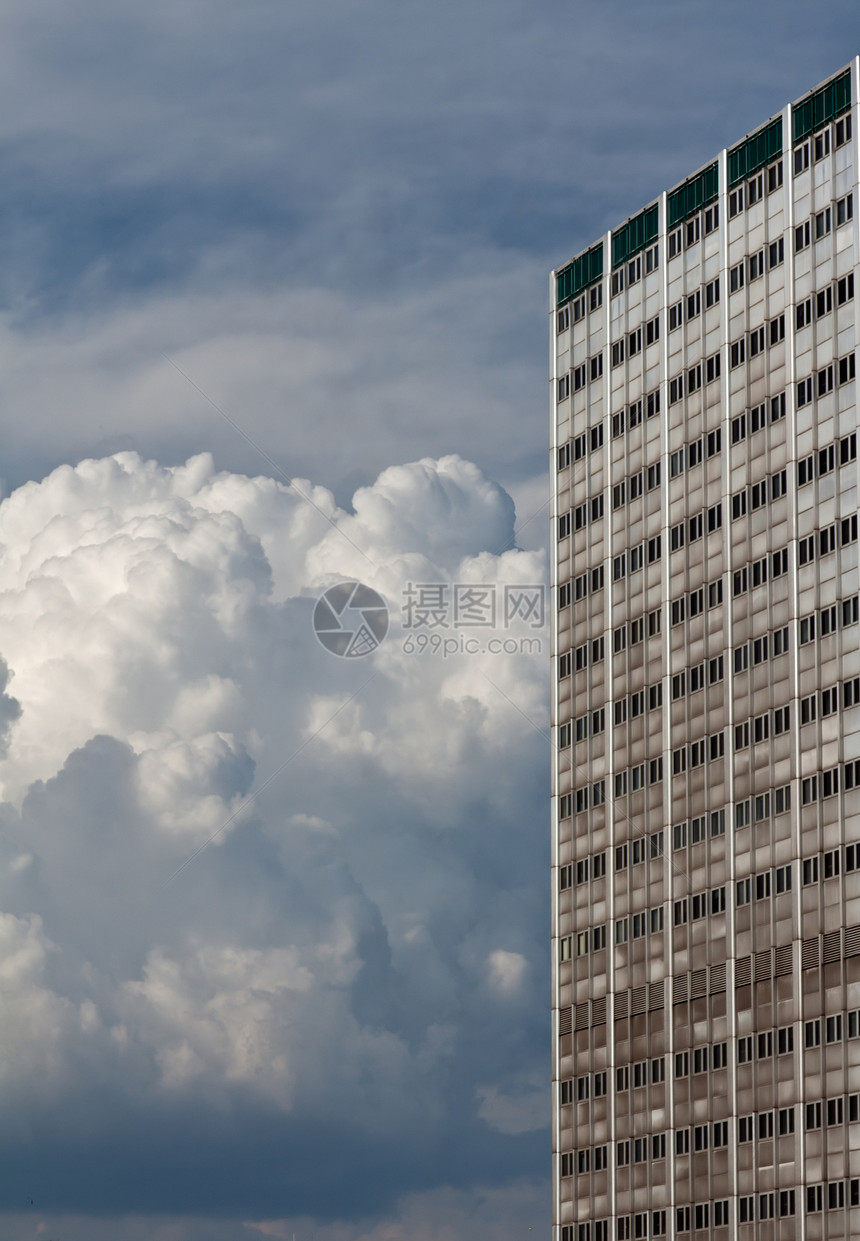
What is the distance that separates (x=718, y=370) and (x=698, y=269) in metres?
9.64

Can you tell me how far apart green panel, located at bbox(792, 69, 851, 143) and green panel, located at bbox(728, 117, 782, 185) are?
2.41 m

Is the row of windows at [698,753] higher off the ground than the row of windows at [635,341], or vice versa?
the row of windows at [635,341]

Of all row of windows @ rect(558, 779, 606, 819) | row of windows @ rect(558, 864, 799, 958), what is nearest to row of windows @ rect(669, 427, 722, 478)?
row of windows @ rect(558, 779, 606, 819)

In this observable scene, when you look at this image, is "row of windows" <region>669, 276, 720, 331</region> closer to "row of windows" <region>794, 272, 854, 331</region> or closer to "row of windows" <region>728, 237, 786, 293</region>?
"row of windows" <region>728, 237, 786, 293</region>

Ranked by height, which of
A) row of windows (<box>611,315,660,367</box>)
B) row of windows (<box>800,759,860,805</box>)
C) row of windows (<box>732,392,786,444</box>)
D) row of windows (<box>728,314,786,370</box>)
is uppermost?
row of windows (<box>611,315,660,367</box>)

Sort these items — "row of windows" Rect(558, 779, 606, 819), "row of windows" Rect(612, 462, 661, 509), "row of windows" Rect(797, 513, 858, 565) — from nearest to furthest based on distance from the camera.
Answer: "row of windows" Rect(797, 513, 858, 565) → "row of windows" Rect(612, 462, 661, 509) → "row of windows" Rect(558, 779, 606, 819)

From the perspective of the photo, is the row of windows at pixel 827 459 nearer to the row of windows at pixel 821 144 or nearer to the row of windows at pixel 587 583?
the row of windows at pixel 821 144

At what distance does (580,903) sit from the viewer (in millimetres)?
179625

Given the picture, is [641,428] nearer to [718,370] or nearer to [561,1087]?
[718,370]

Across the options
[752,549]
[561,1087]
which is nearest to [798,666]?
[752,549]

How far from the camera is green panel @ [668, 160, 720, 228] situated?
561ft

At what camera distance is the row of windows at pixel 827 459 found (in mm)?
151250

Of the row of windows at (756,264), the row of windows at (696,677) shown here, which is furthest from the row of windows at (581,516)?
the row of windows at (756,264)

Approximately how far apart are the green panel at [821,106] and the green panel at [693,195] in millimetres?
11120
